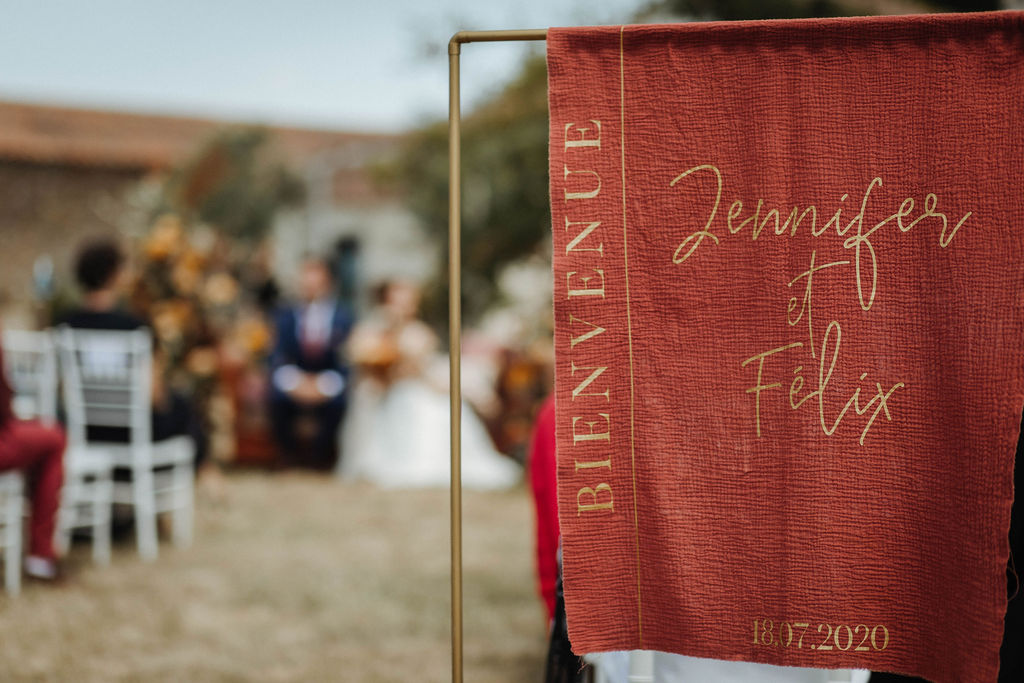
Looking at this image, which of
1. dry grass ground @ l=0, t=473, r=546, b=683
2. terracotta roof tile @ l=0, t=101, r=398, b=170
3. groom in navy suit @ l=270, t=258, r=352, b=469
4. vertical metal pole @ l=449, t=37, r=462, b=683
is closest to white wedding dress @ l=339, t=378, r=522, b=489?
groom in navy suit @ l=270, t=258, r=352, b=469

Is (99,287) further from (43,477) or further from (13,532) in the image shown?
(13,532)

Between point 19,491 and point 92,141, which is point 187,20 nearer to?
point 92,141

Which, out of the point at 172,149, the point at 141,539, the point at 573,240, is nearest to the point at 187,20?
the point at 172,149

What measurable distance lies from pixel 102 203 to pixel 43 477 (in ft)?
47.3

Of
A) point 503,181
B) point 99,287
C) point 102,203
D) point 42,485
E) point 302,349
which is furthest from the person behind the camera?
point 102,203

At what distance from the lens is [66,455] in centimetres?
425

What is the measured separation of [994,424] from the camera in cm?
149

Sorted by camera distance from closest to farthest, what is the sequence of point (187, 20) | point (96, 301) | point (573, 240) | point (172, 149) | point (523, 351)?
1. point (573, 240)
2. point (96, 301)
3. point (523, 351)
4. point (187, 20)
5. point (172, 149)

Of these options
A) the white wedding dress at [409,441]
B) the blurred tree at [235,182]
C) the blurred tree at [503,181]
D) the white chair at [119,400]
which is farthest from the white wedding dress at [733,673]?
the blurred tree at [235,182]

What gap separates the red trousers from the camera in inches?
151

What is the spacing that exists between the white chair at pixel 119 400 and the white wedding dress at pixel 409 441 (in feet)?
6.93

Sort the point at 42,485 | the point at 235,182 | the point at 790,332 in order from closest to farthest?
the point at 790,332 → the point at 42,485 → the point at 235,182

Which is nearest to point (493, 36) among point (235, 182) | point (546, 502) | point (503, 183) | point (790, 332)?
point (790, 332)

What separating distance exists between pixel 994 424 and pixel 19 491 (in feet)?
13.3
